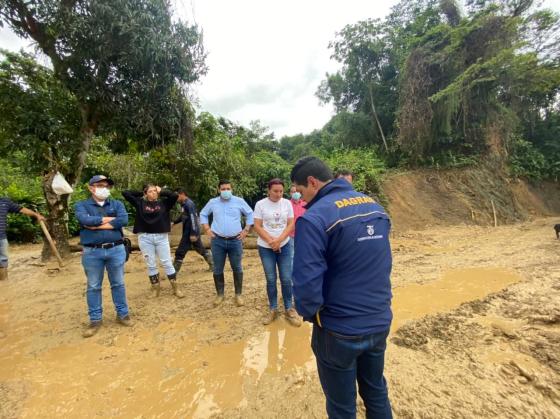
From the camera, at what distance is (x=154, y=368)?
2.90 m

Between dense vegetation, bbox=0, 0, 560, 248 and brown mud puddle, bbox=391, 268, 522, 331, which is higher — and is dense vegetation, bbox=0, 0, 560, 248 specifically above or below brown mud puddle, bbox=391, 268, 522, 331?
above

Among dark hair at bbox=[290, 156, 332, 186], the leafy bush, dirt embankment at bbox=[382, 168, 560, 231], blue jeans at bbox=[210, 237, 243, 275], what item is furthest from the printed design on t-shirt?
dirt embankment at bbox=[382, 168, 560, 231]

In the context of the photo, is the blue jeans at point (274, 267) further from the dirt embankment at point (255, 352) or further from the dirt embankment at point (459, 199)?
the dirt embankment at point (459, 199)

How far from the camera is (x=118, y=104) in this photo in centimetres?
727

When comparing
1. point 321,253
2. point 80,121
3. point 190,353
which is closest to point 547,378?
point 321,253

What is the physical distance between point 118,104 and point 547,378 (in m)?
8.48

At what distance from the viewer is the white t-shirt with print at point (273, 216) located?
3688 millimetres

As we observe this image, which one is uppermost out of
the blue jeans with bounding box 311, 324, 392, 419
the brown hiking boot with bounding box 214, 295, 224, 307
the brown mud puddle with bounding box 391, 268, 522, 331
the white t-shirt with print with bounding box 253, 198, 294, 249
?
the white t-shirt with print with bounding box 253, 198, 294, 249

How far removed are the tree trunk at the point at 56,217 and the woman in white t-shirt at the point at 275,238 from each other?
19.8 feet

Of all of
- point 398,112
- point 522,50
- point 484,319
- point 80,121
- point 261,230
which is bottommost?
point 484,319

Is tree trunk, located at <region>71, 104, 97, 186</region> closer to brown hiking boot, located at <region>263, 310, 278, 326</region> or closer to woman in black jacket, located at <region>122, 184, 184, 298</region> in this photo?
woman in black jacket, located at <region>122, 184, 184, 298</region>

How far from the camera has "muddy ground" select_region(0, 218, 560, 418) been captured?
2338 millimetres

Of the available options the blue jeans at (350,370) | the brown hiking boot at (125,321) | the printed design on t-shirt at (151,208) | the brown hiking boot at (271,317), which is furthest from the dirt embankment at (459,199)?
the blue jeans at (350,370)

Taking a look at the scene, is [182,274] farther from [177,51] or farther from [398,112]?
[398,112]
